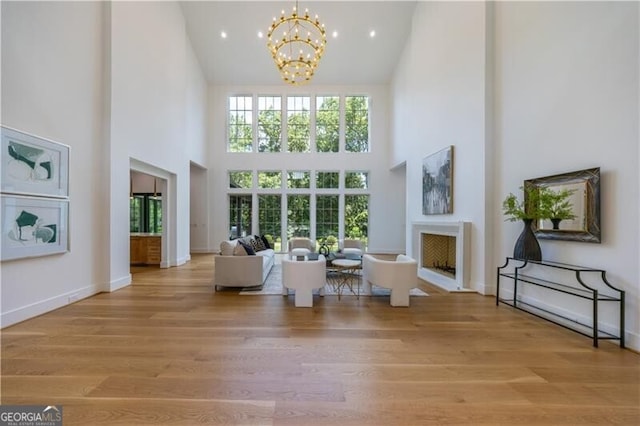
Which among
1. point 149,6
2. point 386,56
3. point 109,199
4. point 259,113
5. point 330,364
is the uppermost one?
point 386,56

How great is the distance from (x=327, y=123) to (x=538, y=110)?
747 cm

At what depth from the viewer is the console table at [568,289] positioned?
114 inches

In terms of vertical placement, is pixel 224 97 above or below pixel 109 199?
above

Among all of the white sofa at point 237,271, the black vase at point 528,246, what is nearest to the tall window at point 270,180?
the white sofa at point 237,271

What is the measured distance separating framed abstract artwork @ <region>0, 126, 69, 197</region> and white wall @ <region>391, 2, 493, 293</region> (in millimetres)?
6492

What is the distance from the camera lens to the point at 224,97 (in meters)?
10.4

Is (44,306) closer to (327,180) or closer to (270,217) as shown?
(270,217)

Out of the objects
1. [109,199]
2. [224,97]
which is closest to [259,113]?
[224,97]

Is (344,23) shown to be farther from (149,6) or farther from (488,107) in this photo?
(488,107)

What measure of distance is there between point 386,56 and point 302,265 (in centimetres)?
803

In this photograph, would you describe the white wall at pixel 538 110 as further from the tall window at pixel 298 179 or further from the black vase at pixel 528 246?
the tall window at pixel 298 179

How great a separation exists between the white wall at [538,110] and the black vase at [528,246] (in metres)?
0.20

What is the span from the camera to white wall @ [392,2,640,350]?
9.42ft

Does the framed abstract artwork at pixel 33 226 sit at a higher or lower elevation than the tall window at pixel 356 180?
lower
